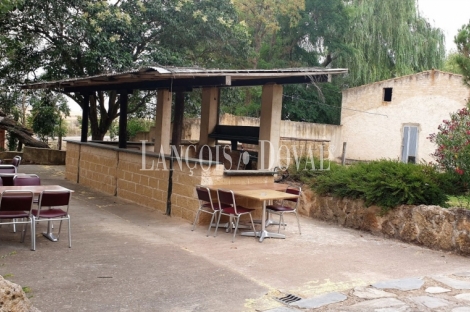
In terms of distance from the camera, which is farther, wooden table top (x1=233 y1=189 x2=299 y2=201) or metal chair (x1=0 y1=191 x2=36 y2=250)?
wooden table top (x1=233 y1=189 x2=299 y2=201)

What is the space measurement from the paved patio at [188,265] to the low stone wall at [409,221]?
8.6 inches

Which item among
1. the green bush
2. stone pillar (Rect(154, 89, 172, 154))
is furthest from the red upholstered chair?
the green bush

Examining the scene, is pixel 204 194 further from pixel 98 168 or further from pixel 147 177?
pixel 98 168

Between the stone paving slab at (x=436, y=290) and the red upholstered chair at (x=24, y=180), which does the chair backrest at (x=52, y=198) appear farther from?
the stone paving slab at (x=436, y=290)

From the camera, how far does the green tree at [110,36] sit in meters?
13.0

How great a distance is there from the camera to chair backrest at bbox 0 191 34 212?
556 centimetres

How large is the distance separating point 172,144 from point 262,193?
8.08ft

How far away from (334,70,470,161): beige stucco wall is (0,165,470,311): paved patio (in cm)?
1109

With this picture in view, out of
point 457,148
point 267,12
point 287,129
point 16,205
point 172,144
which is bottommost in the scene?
point 16,205

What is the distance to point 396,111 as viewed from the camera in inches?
740

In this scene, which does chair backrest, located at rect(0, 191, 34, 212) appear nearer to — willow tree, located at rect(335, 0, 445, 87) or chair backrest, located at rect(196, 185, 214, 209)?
chair backrest, located at rect(196, 185, 214, 209)

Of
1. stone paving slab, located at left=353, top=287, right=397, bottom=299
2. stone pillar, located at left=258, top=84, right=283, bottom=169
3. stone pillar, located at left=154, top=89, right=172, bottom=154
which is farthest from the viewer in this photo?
stone pillar, located at left=154, top=89, right=172, bottom=154

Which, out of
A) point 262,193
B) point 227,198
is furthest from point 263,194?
point 227,198

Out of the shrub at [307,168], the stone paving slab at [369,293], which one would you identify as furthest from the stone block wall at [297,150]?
the stone paving slab at [369,293]
